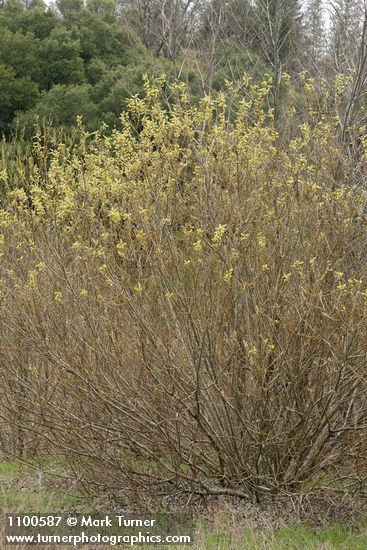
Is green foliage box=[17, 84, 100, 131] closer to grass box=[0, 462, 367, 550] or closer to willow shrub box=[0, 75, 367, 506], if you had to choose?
willow shrub box=[0, 75, 367, 506]

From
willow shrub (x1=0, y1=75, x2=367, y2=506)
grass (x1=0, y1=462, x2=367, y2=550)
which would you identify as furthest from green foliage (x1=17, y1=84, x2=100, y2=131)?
grass (x1=0, y1=462, x2=367, y2=550)

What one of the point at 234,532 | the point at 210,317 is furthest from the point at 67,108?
the point at 234,532

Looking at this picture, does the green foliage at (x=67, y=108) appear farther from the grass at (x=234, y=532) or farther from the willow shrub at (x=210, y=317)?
the grass at (x=234, y=532)

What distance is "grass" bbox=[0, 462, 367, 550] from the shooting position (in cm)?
518

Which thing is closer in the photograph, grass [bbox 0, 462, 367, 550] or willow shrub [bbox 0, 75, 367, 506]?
grass [bbox 0, 462, 367, 550]

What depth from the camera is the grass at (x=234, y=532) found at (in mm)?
5184

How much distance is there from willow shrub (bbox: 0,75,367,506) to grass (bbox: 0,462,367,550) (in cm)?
31

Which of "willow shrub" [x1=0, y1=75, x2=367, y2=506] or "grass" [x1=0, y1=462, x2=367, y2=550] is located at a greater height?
"willow shrub" [x1=0, y1=75, x2=367, y2=506]

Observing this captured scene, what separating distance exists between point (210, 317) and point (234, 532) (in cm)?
152

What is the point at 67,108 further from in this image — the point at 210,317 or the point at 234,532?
the point at 234,532

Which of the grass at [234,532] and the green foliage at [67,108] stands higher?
the green foliage at [67,108]

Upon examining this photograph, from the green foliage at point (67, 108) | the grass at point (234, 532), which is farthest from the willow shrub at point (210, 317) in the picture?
the green foliage at point (67, 108)

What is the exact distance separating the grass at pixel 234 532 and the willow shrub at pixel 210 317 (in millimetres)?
307

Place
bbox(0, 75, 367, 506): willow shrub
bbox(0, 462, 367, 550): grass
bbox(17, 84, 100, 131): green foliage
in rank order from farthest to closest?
bbox(17, 84, 100, 131): green foliage → bbox(0, 75, 367, 506): willow shrub → bbox(0, 462, 367, 550): grass
